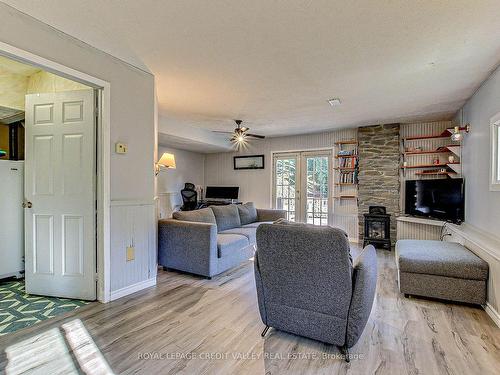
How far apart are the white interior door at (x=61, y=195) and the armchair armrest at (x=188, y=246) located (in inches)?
41.5

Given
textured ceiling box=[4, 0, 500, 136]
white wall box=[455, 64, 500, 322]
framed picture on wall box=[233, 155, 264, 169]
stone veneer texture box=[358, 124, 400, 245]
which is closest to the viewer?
textured ceiling box=[4, 0, 500, 136]

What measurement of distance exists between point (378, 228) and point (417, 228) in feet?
2.21

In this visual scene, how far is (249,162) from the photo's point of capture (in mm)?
7297

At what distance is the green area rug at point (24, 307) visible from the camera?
2248 millimetres

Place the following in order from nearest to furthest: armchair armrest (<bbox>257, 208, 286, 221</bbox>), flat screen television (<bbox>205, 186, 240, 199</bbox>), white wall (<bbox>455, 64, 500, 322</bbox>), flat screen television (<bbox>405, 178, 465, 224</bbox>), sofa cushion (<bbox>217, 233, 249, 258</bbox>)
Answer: white wall (<bbox>455, 64, 500, 322</bbox>), sofa cushion (<bbox>217, 233, 249, 258</bbox>), flat screen television (<bbox>405, 178, 465, 224</bbox>), armchair armrest (<bbox>257, 208, 286, 221</bbox>), flat screen television (<bbox>205, 186, 240, 199</bbox>)

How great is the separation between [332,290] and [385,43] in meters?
2.17

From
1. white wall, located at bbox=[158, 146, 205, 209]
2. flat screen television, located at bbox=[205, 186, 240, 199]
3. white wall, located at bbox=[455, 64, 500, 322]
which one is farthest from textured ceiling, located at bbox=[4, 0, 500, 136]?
flat screen television, located at bbox=[205, 186, 240, 199]

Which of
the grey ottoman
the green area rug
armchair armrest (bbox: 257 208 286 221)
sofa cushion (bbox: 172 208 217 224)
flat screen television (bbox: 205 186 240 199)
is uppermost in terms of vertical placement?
flat screen television (bbox: 205 186 240 199)

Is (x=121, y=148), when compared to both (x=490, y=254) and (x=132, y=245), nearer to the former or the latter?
(x=132, y=245)

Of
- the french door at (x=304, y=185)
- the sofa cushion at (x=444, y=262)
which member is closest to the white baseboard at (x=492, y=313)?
the sofa cushion at (x=444, y=262)

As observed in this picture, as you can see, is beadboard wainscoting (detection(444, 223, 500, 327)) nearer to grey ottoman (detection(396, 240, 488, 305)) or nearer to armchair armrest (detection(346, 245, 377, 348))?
grey ottoman (detection(396, 240, 488, 305))

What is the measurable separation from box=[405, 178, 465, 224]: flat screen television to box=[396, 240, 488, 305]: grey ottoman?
1.32 meters

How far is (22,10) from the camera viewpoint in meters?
2.00

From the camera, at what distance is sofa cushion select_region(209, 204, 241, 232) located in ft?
15.0
